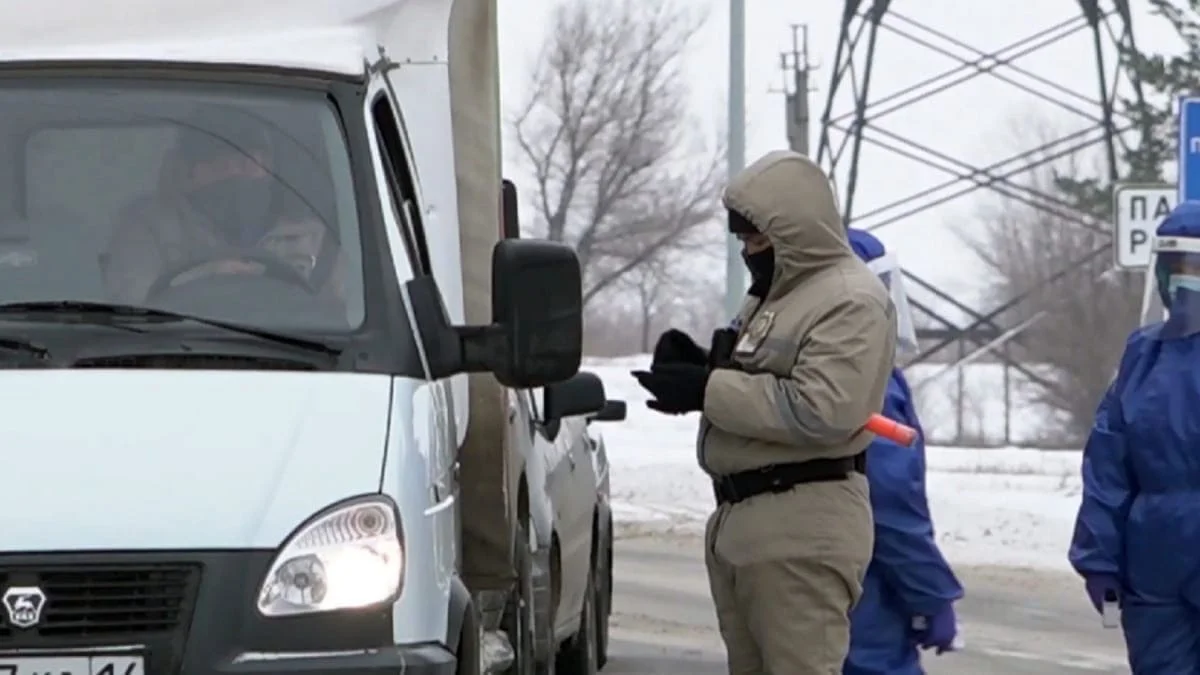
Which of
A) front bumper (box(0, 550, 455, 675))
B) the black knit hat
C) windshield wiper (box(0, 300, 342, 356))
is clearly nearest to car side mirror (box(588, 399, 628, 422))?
the black knit hat

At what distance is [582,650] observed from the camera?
10266 millimetres

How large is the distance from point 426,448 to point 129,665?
0.95 meters

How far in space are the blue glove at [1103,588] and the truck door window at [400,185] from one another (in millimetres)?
2184

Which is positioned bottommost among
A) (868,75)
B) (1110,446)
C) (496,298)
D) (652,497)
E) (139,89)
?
(652,497)

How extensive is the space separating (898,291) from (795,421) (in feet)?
4.98

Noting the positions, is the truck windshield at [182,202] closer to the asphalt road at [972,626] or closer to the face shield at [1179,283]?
the face shield at [1179,283]

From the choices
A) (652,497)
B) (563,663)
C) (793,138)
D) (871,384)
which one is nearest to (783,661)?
(871,384)

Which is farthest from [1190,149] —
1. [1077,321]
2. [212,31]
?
[1077,321]

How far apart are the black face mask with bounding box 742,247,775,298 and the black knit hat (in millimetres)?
78

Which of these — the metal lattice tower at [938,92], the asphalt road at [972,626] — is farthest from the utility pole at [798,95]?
the asphalt road at [972,626]

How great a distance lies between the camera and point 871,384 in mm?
6254

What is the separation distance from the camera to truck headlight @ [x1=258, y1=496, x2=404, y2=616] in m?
4.80

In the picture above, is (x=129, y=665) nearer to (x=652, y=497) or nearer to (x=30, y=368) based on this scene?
(x=30, y=368)

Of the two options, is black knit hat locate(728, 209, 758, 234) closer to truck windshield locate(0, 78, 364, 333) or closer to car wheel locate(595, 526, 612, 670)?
truck windshield locate(0, 78, 364, 333)
